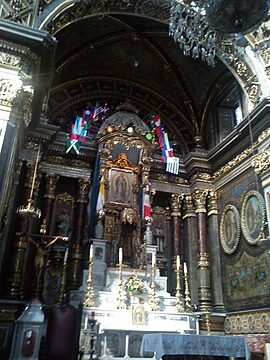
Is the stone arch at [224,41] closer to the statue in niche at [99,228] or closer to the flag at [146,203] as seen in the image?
the flag at [146,203]

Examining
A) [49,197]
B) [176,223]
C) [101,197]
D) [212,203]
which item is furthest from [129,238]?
[212,203]

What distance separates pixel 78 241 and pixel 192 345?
18.7 feet

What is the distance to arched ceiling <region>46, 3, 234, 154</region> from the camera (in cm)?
1195

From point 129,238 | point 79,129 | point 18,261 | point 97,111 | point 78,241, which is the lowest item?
point 18,261

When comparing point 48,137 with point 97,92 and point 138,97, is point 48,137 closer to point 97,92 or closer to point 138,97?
point 97,92

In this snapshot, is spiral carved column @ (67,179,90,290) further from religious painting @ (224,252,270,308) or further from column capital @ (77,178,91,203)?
religious painting @ (224,252,270,308)

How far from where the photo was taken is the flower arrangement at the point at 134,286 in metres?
9.78

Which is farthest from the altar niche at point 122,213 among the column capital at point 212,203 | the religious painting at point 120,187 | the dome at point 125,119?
the column capital at point 212,203

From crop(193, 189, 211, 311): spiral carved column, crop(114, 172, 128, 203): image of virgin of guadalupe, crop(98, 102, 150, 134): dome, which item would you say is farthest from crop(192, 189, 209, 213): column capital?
crop(98, 102, 150, 134): dome

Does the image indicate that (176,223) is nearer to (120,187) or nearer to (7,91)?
(120,187)

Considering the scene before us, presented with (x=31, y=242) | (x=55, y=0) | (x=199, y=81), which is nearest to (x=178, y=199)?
(x=199, y=81)

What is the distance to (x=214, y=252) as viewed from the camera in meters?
11.5

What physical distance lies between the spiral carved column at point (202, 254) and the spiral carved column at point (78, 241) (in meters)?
3.72

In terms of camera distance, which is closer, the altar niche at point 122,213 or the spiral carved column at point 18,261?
the spiral carved column at point 18,261
